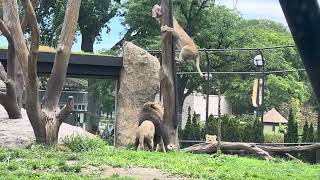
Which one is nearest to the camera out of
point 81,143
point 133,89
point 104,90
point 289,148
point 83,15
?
point 81,143

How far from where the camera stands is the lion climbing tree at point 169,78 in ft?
41.8

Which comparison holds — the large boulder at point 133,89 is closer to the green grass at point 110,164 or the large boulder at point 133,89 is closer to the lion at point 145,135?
the lion at point 145,135

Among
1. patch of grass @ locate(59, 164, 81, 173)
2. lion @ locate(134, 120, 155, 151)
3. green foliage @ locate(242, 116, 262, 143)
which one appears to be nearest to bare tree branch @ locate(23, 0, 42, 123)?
lion @ locate(134, 120, 155, 151)

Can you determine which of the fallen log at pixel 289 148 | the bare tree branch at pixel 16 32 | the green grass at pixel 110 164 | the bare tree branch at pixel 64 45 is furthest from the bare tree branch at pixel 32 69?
the fallen log at pixel 289 148

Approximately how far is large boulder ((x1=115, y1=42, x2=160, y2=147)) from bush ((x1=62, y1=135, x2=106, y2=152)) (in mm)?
3974

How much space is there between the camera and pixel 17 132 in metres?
12.6

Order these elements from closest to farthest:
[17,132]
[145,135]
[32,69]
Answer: [32,69] < [17,132] < [145,135]

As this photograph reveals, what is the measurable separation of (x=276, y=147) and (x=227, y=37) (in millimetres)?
16007

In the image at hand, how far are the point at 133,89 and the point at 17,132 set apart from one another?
4.62 metres

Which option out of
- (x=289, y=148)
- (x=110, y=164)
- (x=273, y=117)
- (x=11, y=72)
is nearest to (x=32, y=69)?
(x=11, y=72)

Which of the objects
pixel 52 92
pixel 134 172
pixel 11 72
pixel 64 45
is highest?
pixel 64 45

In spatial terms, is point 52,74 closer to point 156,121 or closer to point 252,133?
point 156,121

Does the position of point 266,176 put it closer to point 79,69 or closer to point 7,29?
point 7,29

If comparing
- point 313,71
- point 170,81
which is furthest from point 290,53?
point 313,71
